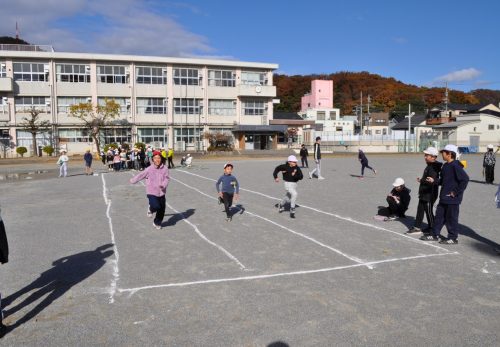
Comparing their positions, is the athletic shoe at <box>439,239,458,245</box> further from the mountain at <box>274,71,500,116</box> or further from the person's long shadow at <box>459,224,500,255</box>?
the mountain at <box>274,71,500,116</box>

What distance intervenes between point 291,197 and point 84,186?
1090cm

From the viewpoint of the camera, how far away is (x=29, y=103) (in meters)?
43.8

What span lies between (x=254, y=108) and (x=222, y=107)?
4.21 metres

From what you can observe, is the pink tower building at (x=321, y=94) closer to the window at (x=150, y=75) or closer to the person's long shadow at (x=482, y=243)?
the window at (x=150, y=75)

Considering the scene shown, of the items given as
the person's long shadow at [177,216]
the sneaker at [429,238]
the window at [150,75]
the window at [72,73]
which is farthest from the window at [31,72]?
the sneaker at [429,238]

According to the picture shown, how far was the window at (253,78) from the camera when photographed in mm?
51531

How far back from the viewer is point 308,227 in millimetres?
9148

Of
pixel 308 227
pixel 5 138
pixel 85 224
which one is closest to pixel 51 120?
pixel 5 138

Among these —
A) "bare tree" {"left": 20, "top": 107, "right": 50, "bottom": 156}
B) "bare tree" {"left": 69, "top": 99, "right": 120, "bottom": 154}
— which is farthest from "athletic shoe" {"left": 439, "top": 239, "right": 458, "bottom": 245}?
"bare tree" {"left": 20, "top": 107, "right": 50, "bottom": 156}

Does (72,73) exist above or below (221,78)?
below

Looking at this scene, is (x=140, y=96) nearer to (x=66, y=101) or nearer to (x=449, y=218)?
(x=66, y=101)

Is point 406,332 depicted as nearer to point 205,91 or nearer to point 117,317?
point 117,317

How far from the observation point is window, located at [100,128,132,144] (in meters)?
45.7

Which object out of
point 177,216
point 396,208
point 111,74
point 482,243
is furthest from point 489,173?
point 111,74
